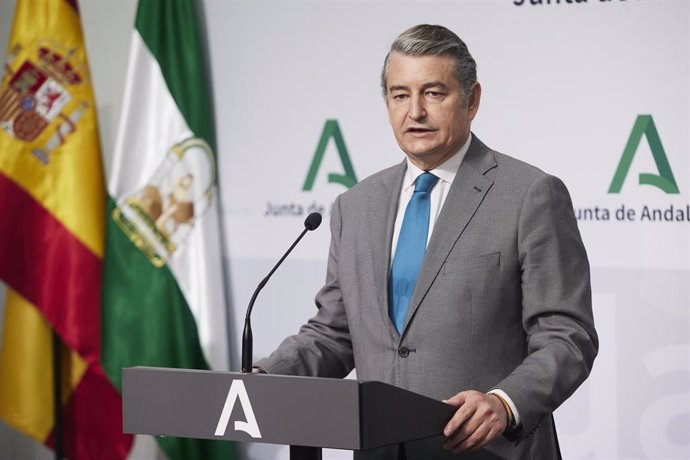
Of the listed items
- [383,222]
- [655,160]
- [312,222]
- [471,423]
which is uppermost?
[655,160]

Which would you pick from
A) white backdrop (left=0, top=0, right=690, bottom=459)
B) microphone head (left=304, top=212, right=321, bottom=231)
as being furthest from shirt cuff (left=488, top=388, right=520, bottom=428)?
white backdrop (left=0, top=0, right=690, bottom=459)

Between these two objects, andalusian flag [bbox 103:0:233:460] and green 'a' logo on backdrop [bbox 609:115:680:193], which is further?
andalusian flag [bbox 103:0:233:460]

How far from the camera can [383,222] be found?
8.02ft

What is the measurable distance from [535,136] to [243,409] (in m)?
2.56

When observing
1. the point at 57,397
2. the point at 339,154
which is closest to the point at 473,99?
the point at 339,154

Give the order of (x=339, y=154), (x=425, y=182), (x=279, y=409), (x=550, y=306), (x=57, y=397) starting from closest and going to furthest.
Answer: (x=279, y=409)
(x=550, y=306)
(x=425, y=182)
(x=339, y=154)
(x=57, y=397)

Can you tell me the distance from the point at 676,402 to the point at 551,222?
195cm

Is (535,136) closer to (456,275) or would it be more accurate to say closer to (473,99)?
(473,99)

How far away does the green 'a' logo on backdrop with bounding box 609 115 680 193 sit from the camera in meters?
3.87

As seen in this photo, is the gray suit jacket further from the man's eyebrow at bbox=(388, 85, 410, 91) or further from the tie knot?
the man's eyebrow at bbox=(388, 85, 410, 91)

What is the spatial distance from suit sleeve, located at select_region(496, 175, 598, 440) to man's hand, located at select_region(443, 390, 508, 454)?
4.3 inches

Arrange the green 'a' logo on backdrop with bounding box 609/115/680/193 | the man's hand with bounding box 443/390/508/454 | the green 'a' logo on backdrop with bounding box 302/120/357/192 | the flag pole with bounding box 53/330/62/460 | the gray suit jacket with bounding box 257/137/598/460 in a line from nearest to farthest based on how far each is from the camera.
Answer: the man's hand with bounding box 443/390/508/454 → the gray suit jacket with bounding box 257/137/598/460 → the green 'a' logo on backdrop with bounding box 609/115/680/193 → the green 'a' logo on backdrop with bounding box 302/120/357/192 → the flag pole with bounding box 53/330/62/460

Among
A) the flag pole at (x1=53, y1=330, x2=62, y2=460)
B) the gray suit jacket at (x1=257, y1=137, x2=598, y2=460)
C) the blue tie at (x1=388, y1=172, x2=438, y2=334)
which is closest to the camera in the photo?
the gray suit jacket at (x1=257, y1=137, x2=598, y2=460)

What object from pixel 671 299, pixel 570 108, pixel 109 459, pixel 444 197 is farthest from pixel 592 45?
pixel 109 459
